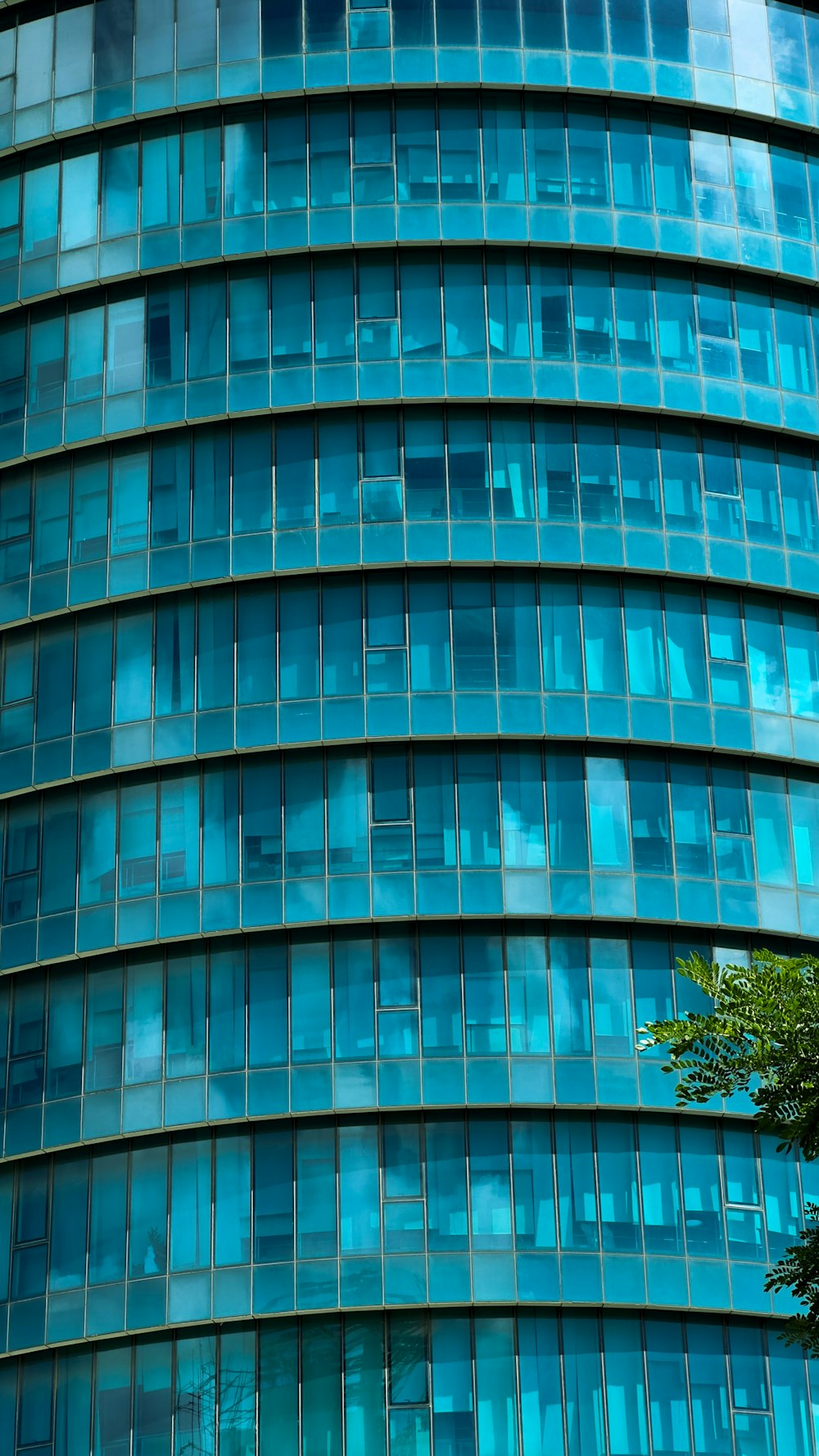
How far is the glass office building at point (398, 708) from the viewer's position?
39.1 metres

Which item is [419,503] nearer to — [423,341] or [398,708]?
[423,341]

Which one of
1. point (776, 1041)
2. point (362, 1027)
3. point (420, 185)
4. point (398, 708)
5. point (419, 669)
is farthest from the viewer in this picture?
point (420, 185)

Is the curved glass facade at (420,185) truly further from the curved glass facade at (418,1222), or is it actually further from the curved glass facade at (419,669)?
the curved glass facade at (418,1222)

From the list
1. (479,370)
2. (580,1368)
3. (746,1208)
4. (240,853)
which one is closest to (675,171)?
(479,370)

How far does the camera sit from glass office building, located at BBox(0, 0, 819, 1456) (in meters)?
39.1

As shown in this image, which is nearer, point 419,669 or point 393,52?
point 419,669

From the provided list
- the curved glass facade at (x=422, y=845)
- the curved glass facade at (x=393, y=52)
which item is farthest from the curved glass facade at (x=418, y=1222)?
the curved glass facade at (x=393, y=52)

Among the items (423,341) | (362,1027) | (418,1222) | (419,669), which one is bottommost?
(418,1222)

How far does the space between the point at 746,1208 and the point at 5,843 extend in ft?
50.1

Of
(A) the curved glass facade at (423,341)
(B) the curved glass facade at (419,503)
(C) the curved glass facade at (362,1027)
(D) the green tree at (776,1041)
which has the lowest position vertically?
(D) the green tree at (776,1041)

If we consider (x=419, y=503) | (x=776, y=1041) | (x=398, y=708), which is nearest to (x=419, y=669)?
(x=398, y=708)

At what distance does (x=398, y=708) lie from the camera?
1640 inches

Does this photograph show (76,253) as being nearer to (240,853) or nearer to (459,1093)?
(240,853)

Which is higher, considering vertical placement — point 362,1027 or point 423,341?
point 423,341
